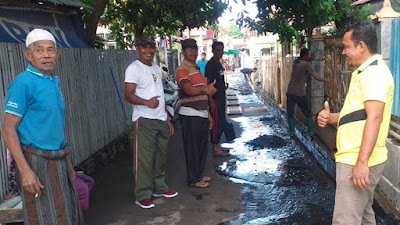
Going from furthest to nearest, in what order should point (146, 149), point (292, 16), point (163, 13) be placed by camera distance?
point (163, 13) → point (292, 16) → point (146, 149)

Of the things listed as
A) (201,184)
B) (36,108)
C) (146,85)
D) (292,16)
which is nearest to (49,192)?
(36,108)

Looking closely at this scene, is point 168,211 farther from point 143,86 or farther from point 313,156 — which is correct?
point 313,156

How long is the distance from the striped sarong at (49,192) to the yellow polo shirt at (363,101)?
2.04 m

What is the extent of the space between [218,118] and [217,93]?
524 millimetres

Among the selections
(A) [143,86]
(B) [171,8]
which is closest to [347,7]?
(B) [171,8]

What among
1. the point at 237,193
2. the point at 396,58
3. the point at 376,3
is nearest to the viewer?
the point at 396,58

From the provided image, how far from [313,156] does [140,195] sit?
135 inches

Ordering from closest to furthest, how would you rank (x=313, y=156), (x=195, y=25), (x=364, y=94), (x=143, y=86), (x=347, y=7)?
(x=364, y=94), (x=143, y=86), (x=313, y=156), (x=347, y=7), (x=195, y=25)

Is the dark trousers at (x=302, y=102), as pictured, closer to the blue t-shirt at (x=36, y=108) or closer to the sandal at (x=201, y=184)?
the sandal at (x=201, y=184)

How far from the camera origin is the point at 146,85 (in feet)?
14.4

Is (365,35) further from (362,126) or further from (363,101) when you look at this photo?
(362,126)

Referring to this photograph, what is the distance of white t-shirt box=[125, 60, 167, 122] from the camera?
14.1ft

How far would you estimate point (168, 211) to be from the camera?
4469 millimetres


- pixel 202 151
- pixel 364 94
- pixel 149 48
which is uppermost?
pixel 149 48
